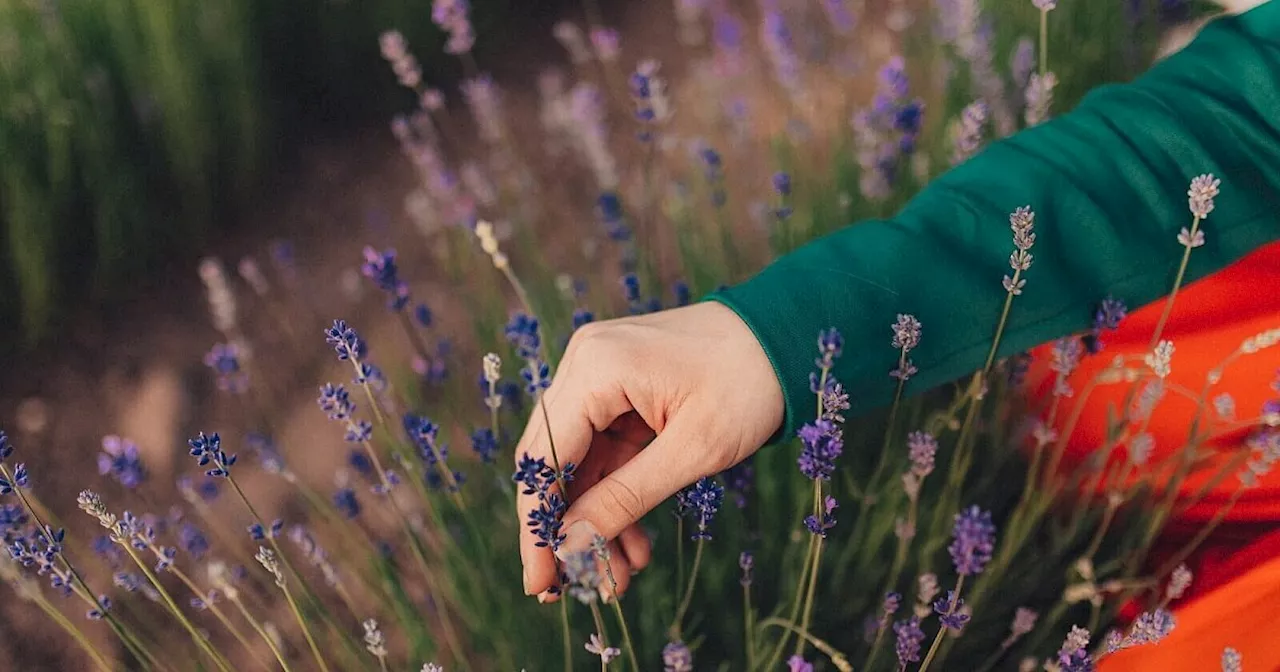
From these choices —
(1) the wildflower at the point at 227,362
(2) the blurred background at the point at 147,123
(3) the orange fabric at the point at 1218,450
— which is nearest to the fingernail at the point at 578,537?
(3) the orange fabric at the point at 1218,450

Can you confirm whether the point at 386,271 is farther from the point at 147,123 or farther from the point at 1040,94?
the point at 147,123

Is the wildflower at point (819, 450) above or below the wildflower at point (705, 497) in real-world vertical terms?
above

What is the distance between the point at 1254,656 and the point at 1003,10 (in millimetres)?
1795

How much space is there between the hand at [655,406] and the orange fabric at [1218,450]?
2.04ft

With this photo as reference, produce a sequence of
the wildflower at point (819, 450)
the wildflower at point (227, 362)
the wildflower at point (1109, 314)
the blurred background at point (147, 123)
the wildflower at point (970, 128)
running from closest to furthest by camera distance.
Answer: the wildflower at point (819, 450) → the wildflower at point (1109, 314) → the wildflower at point (970, 128) → the wildflower at point (227, 362) → the blurred background at point (147, 123)

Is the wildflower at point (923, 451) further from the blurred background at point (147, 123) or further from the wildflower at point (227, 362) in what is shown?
the blurred background at point (147, 123)

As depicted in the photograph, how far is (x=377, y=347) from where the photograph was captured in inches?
93.8

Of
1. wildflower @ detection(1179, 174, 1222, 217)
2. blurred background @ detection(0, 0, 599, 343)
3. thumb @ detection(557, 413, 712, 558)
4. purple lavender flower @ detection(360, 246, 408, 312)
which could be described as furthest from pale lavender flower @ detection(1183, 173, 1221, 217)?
blurred background @ detection(0, 0, 599, 343)

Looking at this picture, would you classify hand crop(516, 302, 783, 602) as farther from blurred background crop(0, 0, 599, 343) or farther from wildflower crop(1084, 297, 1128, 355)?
blurred background crop(0, 0, 599, 343)

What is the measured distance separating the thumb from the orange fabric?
0.69 meters

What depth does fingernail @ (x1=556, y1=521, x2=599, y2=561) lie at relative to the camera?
95 centimetres

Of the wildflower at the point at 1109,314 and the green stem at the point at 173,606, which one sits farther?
the wildflower at the point at 1109,314

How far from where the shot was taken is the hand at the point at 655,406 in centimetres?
97

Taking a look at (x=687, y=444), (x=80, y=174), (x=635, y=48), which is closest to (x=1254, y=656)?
(x=687, y=444)
